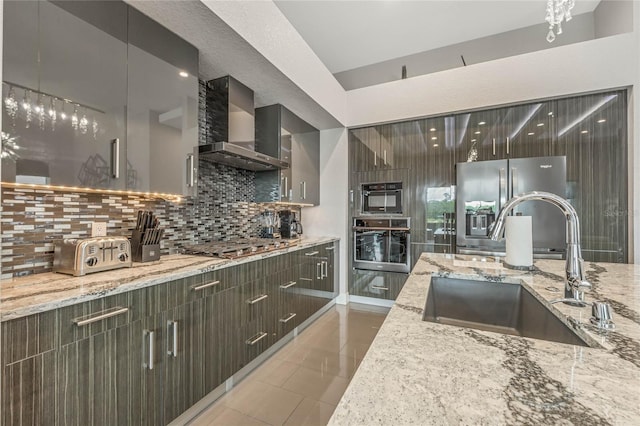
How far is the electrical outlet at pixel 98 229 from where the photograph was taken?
164 centimetres

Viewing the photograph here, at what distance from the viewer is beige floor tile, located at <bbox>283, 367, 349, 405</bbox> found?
1826mm

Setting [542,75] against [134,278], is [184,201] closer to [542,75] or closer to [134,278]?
[134,278]

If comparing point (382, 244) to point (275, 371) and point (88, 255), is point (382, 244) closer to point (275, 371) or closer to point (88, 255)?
point (275, 371)

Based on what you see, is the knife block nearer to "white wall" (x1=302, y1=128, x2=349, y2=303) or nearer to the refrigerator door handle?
"white wall" (x1=302, y1=128, x2=349, y2=303)

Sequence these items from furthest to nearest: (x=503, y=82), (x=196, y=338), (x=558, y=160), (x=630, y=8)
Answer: (x=503, y=82) < (x=558, y=160) < (x=630, y=8) < (x=196, y=338)

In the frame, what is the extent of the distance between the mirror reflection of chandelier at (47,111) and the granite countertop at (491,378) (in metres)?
1.69

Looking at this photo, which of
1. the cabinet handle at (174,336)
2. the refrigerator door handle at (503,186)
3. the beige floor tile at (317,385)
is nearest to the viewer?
the cabinet handle at (174,336)

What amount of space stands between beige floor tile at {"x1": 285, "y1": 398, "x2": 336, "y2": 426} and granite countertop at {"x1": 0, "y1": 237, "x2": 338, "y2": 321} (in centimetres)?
102

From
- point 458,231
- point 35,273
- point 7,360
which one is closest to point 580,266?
point 7,360

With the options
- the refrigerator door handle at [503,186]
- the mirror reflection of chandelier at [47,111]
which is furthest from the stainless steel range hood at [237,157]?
the refrigerator door handle at [503,186]

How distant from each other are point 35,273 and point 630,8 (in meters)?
4.94

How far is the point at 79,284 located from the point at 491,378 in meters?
1.56

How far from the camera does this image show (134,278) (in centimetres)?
131

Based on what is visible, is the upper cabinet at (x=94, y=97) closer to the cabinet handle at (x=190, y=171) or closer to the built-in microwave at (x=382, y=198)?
the cabinet handle at (x=190, y=171)
